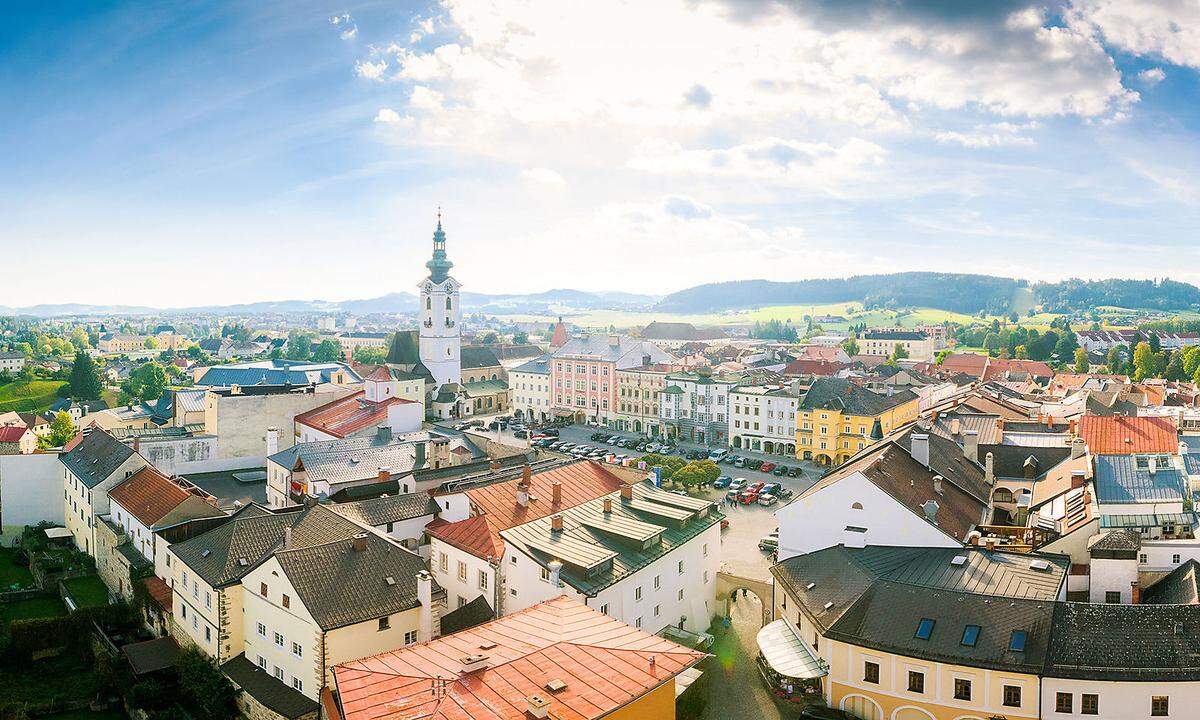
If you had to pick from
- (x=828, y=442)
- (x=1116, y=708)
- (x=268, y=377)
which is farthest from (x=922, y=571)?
(x=268, y=377)

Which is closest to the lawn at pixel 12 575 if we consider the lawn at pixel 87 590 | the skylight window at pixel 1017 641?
the lawn at pixel 87 590

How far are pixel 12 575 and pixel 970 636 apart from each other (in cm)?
5245

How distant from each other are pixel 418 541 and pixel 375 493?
807 centimetres

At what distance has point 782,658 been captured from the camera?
1126 inches

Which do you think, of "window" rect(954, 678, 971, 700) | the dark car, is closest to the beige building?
the dark car

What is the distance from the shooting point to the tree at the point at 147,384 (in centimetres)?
11023

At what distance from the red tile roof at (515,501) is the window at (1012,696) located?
1837 centimetres

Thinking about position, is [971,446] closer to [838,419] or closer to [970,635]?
[838,419]

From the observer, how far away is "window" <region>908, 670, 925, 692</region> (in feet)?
83.6

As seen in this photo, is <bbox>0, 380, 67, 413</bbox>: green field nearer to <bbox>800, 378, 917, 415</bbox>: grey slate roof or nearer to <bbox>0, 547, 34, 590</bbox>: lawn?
<bbox>0, 547, 34, 590</bbox>: lawn

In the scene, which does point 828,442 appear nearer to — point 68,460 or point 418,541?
point 418,541

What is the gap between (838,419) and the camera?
70688 millimetres

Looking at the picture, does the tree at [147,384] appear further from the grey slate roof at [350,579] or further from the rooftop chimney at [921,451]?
the rooftop chimney at [921,451]

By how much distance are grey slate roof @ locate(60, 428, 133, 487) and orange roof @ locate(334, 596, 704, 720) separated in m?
33.6
